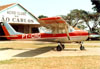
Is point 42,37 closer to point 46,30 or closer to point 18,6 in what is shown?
point 46,30

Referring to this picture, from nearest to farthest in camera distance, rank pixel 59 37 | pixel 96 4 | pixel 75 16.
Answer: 1. pixel 59 37
2. pixel 96 4
3. pixel 75 16

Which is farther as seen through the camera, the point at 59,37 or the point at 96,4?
the point at 96,4

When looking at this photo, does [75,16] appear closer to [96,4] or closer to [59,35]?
[96,4]

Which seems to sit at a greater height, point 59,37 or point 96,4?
point 96,4

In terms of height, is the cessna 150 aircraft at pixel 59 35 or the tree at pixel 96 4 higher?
the tree at pixel 96 4

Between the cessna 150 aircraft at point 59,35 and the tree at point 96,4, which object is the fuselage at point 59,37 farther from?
the tree at point 96,4

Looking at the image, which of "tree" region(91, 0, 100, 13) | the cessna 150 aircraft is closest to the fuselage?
the cessna 150 aircraft

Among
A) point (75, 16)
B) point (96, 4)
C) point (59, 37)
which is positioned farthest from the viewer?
point (75, 16)

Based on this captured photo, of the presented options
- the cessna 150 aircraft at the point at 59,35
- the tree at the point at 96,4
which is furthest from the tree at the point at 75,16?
the cessna 150 aircraft at the point at 59,35

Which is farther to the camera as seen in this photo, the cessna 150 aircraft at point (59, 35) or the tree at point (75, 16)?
the tree at point (75, 16)

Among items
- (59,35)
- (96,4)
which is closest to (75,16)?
(96,4)

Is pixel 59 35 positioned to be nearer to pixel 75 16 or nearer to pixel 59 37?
pixel 59 37

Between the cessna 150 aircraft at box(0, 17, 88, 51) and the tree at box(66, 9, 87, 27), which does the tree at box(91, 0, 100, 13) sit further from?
the cessna 150 aircraft at box(0, 17, 88, 51)

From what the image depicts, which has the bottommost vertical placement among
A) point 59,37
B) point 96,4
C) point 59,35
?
point 59,37
